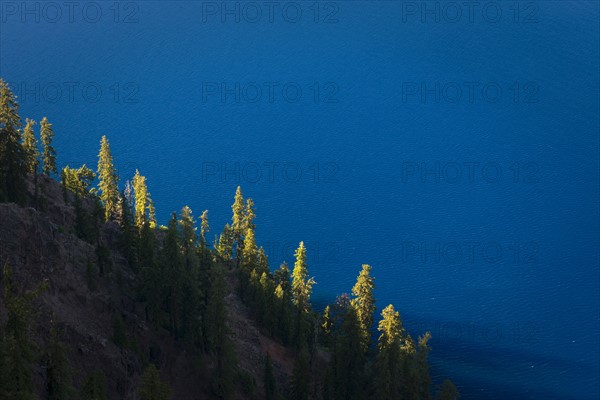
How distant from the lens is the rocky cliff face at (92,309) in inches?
2105

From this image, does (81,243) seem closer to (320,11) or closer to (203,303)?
(203,303)

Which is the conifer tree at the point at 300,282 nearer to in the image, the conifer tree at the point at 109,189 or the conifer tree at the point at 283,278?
the conifer tree at the point at 283,278

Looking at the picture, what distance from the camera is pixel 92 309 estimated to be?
58656 mm

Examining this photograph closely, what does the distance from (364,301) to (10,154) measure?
32340 mm

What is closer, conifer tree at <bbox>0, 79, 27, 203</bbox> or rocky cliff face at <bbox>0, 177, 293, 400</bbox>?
rocky cliff face at <bbox>0, 177, 293, 400</bbox>

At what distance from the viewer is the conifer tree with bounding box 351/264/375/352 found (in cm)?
6544

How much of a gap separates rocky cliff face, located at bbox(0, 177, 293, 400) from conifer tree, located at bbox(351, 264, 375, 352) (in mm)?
9231

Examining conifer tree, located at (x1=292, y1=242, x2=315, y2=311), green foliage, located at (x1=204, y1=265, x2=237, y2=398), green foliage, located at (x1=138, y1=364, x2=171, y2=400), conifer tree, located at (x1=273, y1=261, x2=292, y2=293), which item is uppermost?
conifer tree, located at (x1=273, y1=261, x2=292, y2=293)

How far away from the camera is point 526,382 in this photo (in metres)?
85.2

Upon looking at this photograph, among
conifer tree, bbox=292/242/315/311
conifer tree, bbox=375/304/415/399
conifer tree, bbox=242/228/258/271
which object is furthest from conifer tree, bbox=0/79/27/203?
conifer tree, bbox=375/304/415/399

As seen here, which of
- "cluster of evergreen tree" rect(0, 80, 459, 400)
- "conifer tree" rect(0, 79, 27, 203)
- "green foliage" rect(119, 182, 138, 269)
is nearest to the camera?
"cluster of evergreen tree" rect(0, 80, 459, 400)

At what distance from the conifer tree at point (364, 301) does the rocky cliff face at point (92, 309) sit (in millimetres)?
9231

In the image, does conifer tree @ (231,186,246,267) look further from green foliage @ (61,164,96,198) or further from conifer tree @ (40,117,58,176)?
conifer tree @ (40,117,58,176)

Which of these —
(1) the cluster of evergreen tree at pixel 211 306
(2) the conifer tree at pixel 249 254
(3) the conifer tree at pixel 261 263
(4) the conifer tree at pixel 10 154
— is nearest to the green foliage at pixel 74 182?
(1) the cluster of evergreen tree at pixel 211 306
